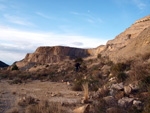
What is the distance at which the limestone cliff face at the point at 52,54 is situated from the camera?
185 feet

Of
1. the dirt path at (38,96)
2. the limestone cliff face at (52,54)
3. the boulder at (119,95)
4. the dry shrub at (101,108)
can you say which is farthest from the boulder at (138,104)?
the limestone cliff face at (52,54)

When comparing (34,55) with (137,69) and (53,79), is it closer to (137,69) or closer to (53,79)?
(53,79)

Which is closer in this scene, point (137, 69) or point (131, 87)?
point (131, 87)

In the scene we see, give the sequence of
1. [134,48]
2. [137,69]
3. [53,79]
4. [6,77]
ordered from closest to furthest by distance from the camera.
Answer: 1. [137,69]
2. [134,48]
3. [53,79]
4. [6,77]

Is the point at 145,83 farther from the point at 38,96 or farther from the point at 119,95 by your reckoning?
the point at 38,96

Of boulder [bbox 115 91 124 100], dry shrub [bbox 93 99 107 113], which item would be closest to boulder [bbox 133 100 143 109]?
boulder [bbox 115 91 124 100]

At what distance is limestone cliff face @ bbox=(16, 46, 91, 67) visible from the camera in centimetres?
5641

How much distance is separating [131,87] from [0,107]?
4.87 metres

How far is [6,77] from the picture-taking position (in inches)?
725

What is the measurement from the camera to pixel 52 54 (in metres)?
60.8

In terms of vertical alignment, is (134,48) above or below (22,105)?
above

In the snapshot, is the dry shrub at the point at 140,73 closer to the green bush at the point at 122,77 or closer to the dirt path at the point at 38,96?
the green bush at the point at 122,77

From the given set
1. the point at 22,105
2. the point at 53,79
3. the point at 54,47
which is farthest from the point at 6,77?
the point at 54,47

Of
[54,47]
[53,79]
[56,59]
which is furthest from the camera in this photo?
[54,47]
